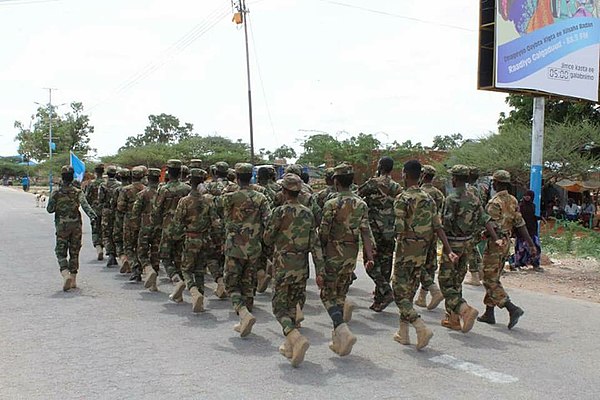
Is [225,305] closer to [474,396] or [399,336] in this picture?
[399,336]

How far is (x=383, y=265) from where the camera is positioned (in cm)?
742

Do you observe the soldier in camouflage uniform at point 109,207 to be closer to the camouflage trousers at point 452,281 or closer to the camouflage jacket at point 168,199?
the camouflage jacket at point 168,199

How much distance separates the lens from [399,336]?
5922 millimetres

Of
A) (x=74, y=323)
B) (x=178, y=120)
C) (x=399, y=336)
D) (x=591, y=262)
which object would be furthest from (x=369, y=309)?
(x=178, y=120)

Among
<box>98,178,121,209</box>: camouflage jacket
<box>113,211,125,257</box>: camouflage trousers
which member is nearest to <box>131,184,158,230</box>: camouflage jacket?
<box>113,211,125,257</box>: camouflage trousers

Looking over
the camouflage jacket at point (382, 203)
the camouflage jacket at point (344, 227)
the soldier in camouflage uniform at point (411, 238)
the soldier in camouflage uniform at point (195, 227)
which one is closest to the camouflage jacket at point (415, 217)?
the soldier in camouflage uniform at point (411, 238)

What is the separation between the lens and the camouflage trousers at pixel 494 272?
6.62 metres

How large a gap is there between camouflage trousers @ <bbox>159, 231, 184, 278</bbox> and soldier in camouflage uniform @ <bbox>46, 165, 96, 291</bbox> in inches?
59.3

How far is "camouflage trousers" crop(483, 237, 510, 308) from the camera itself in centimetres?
662

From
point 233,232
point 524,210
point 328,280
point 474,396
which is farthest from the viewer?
point 524,210

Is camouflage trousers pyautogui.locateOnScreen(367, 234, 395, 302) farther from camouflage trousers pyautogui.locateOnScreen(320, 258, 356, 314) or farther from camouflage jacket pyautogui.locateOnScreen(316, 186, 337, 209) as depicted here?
camouflage trousers pyautogui.locateOnScreen(320, 258, 356, 314)

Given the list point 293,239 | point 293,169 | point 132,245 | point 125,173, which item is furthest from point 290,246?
point 125,173

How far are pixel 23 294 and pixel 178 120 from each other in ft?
229

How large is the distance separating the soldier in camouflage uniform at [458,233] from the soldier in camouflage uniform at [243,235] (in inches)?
79.9
